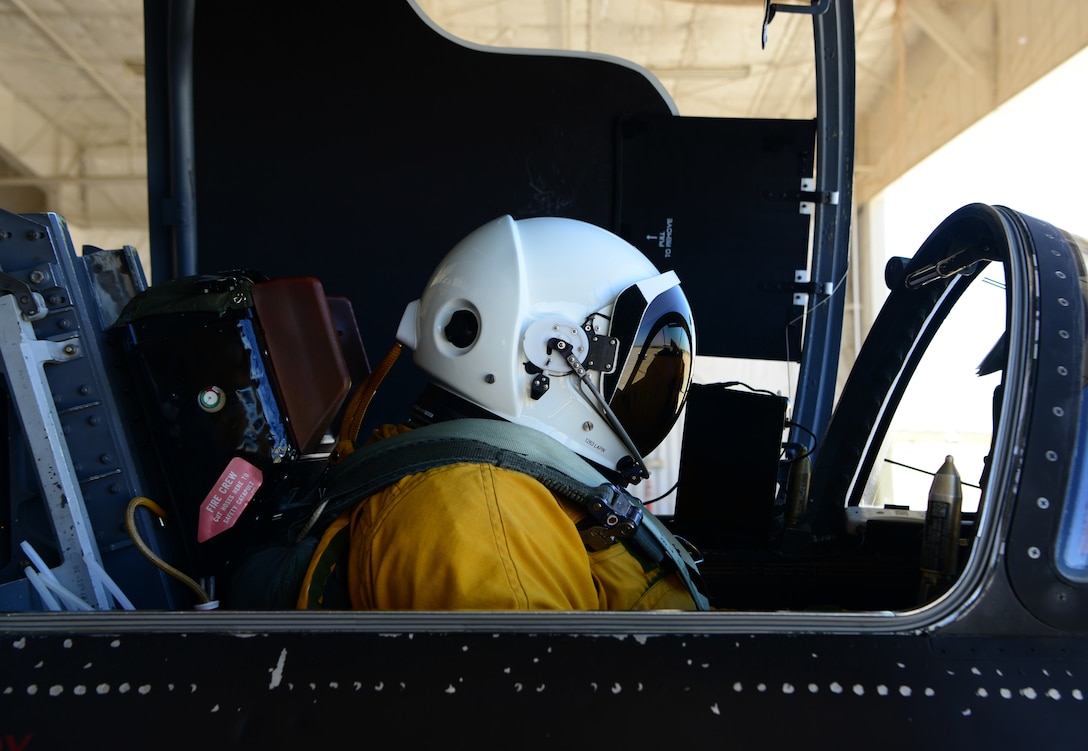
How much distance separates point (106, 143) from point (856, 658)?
409 centimetres

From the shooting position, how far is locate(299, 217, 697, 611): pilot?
3.19ft

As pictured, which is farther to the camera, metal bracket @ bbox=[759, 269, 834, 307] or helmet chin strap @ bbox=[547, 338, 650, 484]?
metal bracket @ bbox=[759, 269, 834, 307]

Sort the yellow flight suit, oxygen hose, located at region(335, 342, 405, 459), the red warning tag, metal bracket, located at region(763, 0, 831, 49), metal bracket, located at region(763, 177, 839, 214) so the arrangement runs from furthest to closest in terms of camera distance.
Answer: metal bracket, located at region(763, 177, 839, 214), metal bracket, located at region(763, 0, 831, 49), oxygen hose, located at region(335, 342, 405, 459), the red warning tag, the yellow flight suit

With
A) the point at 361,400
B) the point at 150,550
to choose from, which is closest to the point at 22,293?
the point at 150,550

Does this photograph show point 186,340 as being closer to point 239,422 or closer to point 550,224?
point 239,422

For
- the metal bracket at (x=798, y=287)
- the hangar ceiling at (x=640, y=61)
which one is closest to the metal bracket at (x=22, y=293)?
the hangar ceiling at (x=640, y=61)

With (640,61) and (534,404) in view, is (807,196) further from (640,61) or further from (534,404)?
(640,61)

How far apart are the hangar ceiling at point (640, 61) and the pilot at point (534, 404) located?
1738 mm

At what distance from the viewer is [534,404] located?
1323 mm

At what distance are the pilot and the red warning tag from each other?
23 cm

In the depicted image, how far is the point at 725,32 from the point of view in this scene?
4539 mm

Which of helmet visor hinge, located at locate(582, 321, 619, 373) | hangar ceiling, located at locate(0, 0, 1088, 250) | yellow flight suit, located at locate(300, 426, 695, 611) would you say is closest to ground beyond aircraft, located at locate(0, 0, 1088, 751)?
yellow flight suit, located at locate(300, 426, 695, 611)

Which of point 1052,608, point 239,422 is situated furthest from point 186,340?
point 1052,608

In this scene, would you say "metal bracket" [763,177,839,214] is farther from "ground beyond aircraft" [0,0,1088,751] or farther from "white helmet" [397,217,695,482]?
"white helmet" [397,217,695,482]
